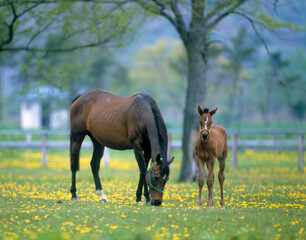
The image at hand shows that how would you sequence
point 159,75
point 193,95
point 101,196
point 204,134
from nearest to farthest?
point 204,134 → point 101,196 → point 193,95 → point 159,75

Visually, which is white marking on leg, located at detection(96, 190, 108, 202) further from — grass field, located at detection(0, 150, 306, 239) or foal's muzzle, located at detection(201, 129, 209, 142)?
foal's muzzle, located at detection(201, 129, 209, 142)

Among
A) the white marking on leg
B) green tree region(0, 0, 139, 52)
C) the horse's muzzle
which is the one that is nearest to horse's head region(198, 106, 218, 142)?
the horse's muzzle

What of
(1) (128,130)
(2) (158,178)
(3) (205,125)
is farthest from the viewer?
(1) (128,130)

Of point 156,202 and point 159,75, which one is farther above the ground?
point 159,75

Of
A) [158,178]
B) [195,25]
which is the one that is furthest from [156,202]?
[195,25]

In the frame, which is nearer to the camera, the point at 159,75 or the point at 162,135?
the point at 162,135

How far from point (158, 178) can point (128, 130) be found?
1577 mm

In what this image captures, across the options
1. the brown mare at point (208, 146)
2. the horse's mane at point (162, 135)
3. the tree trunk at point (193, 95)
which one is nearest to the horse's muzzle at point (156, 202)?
the horse's mane at point (162, 135)

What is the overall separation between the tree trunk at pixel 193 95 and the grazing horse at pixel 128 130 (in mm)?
5280

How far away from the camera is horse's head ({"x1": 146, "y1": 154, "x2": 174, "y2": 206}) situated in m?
8.33

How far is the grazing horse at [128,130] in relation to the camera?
8445 mm

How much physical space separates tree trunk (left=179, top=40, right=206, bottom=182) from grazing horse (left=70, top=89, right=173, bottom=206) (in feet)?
17.3

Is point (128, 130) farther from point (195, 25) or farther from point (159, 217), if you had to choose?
point (195, 25)

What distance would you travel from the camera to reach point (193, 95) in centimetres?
1549
